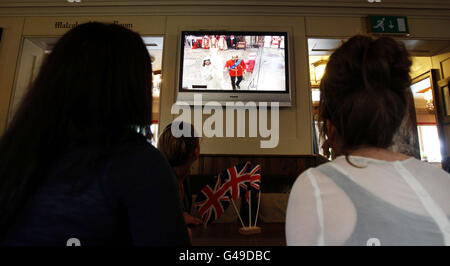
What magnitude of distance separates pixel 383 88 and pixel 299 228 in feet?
1.22

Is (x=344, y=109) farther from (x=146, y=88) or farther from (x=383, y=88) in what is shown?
(x=146, y=88)

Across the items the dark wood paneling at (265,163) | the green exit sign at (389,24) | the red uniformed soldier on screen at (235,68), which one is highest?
the green exit sign at (389,24)

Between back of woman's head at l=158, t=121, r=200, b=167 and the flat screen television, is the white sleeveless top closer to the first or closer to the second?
back of woman's head at l=158, t=121, r=200, b=167

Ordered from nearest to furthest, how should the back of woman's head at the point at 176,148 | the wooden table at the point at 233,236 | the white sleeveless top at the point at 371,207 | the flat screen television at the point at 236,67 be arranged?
the white sleeveless top at the point at 371,207 → the wooden table at the point at 233,236 → the back of woman's head at the point at 176,148 → the flat screen television at the point at 236,67

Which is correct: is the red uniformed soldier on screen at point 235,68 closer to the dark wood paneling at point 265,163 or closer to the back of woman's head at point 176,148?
the dark wood paneling at point 265,163

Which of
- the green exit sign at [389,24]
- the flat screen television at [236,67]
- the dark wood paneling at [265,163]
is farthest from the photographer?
the green exit sign at [389,24]

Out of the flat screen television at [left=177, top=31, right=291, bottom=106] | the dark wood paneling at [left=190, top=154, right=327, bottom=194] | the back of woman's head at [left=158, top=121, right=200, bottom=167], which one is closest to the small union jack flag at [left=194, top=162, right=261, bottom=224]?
the back of woman's head at [left=158, top=121, right=200, bottom=167]

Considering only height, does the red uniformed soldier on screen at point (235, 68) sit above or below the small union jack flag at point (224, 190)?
above

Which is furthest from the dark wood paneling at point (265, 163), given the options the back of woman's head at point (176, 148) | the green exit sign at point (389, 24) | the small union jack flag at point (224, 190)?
the green exit sign at point (389, 24)

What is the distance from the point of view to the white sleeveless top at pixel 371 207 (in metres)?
0.45

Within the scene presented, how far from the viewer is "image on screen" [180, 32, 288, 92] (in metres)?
2.75

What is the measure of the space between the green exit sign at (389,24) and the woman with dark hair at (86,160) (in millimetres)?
3372

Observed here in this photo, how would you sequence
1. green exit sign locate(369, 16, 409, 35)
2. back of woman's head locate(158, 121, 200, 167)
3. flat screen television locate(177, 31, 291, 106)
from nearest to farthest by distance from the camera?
1. back of woman's head locate(158, 121, 200, 167)
2. flat screen television locate(177, 31, 291, 106)
3. green exit sign locate(369, 16, 409, 35)

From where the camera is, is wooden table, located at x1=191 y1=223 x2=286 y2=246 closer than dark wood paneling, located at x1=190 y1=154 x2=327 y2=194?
Yes
